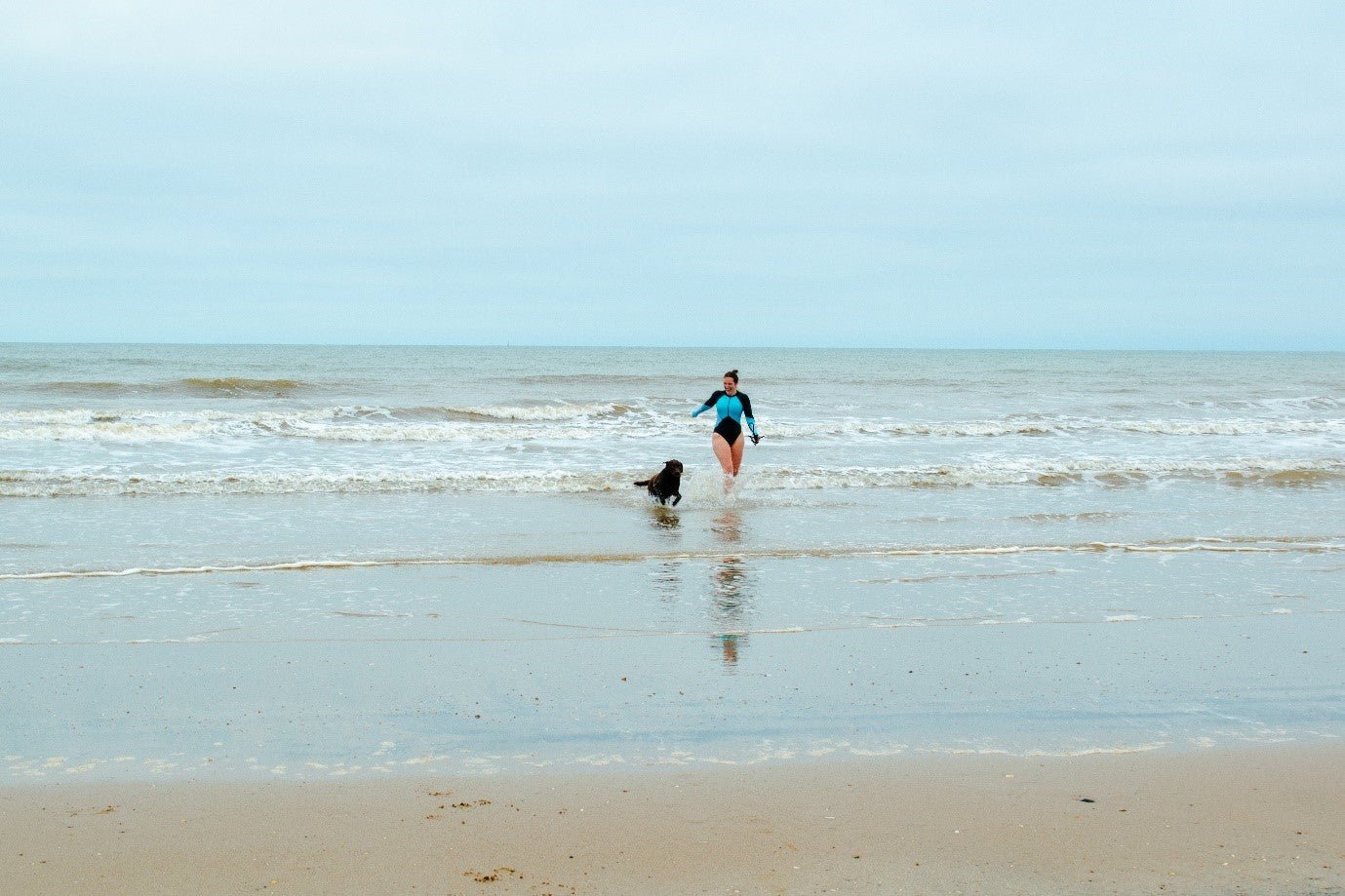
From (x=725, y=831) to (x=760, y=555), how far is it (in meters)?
5.84

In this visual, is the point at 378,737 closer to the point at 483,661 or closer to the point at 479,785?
the point at 479,785

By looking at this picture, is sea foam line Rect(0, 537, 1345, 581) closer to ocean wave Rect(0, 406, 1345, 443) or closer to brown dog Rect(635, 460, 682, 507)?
brown dog Rect(635, 460, 682, 507)

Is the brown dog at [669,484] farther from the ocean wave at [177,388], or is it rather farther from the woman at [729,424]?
the ocean wave at [177,388]

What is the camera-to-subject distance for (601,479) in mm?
15094

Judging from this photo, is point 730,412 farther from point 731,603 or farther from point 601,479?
point 731,603

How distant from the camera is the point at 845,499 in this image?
1367cm

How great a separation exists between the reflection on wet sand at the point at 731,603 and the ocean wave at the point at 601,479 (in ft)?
15.4

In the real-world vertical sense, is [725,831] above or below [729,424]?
below

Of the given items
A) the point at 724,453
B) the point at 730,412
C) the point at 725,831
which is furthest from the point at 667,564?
the point at 725,831

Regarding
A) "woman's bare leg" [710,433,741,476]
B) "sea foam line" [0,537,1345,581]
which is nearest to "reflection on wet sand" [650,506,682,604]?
"sea foam line" [0,537,1345,581]

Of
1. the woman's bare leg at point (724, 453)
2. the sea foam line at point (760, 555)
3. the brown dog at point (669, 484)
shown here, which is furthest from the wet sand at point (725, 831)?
the woman's bare leg at point (724, 453)

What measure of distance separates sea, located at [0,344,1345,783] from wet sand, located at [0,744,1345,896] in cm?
25

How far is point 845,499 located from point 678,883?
1043cm

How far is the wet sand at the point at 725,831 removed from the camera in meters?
3.50
